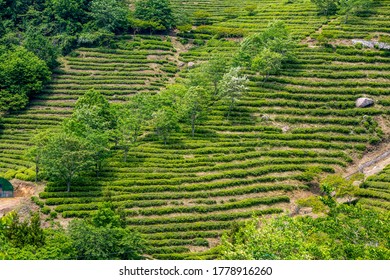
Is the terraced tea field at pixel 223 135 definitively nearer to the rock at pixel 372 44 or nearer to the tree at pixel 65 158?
the rock at pixel 372 44

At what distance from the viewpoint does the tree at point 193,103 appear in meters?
82.2

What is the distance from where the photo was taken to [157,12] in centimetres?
11194

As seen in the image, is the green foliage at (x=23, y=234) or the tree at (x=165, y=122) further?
the tree at (x=165, y=122)

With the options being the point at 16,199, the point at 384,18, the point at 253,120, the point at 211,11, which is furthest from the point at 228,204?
the point at 211,11

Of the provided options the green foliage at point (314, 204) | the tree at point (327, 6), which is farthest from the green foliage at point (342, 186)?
the tree at point (327, 6)

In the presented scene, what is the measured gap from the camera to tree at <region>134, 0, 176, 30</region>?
11194 centimetres

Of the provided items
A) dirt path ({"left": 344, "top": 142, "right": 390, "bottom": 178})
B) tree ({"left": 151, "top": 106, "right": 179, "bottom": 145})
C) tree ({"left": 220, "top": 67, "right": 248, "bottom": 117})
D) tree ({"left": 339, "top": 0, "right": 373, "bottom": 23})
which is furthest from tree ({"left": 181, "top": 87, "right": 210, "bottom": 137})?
tree ({"left": 339, "top": 0, "right": 373, "bottom": 23})

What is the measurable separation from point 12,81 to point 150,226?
1521 inches

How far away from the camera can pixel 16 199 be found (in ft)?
237

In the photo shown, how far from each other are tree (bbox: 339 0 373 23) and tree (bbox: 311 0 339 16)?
3.07 m

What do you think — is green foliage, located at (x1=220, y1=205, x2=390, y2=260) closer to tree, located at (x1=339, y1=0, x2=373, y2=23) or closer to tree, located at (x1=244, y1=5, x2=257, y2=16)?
tree, located at (x1=339, y1=0, x2=373, y2=23)

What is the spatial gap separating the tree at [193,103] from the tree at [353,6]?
1250 inches

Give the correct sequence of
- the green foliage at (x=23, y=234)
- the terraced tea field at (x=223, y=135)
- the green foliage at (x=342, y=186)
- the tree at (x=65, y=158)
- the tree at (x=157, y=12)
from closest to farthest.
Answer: the green foliage at (x=23, y=234), the green foliage at (x=342, y=186), the terraced tea field at (x=223, y=135), the tree at (x=65, y=158), the tree at (x=157, y=12)

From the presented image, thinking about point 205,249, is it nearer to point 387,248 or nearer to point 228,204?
point 228,204
